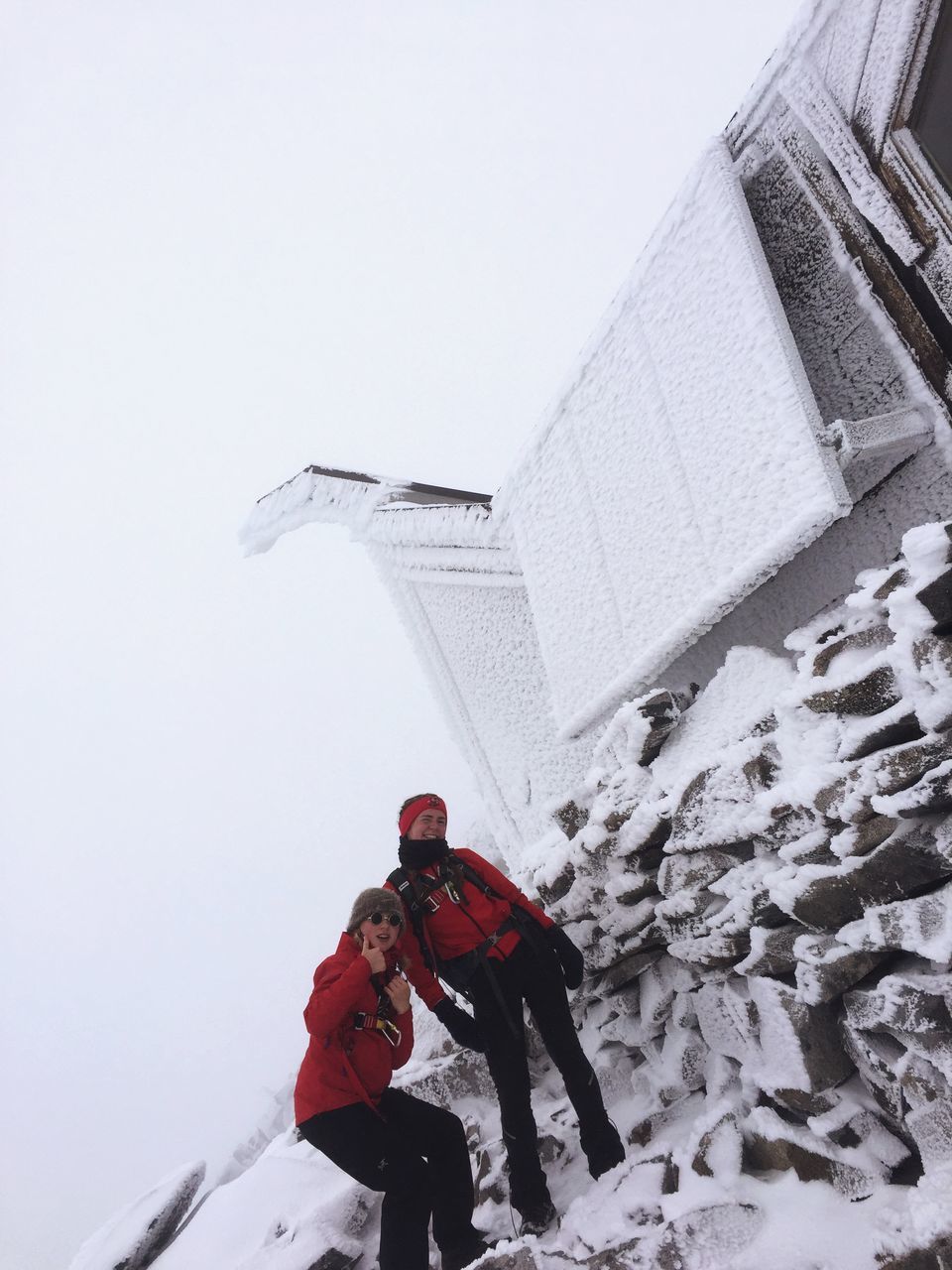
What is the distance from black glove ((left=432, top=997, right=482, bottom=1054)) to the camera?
117 inches

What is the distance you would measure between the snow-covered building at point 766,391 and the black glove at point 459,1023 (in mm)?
1786

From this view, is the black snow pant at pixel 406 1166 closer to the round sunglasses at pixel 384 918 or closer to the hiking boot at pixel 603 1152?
the hiking boot at pixel 603 1152

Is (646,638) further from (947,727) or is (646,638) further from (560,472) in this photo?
(947,727)

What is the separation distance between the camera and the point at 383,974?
9.59 feet

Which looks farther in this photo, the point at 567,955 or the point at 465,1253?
the point at 567,955

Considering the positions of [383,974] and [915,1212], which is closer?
[915,1212]

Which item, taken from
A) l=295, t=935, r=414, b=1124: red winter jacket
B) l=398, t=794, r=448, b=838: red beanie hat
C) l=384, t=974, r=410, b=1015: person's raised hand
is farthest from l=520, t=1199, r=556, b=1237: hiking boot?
l=398, t=794, r=448, b=838: red beanie hat

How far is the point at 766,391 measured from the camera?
9.77 ft

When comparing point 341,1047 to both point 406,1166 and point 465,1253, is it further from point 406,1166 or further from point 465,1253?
point 465,1253

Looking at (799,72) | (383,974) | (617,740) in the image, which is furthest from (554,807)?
(799,72)

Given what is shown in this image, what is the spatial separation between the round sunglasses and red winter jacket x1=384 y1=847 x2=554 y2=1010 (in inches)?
4.1

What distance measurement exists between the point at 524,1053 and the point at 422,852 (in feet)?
3.06

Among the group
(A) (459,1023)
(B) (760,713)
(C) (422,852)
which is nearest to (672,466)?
(B) (760,713)

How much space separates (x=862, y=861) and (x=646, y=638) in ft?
5.36
